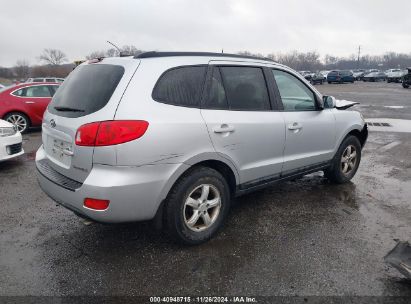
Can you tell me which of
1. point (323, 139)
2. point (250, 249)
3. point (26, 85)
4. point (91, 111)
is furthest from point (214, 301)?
point (26, 85)

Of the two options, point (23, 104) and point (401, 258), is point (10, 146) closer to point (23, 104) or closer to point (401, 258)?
point (23, 104)

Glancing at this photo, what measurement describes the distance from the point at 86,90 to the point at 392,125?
9856 mm

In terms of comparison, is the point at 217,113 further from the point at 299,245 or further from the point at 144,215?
the point at 299,245

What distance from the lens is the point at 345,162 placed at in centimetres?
499

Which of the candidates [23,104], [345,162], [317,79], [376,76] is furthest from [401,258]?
[376,76]

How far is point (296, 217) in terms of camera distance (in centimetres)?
394

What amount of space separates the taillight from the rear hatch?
6cm

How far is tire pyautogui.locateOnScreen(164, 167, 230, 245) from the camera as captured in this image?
2.98 meters

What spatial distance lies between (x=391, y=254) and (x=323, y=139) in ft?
6.00

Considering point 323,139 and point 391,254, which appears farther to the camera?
point 323,139

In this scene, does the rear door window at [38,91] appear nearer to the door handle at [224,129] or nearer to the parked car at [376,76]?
the door handle at [224,129]

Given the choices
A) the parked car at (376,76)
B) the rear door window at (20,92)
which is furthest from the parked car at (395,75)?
the rear door window at (20,92)

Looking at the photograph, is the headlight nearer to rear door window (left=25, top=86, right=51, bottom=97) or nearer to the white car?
the white car

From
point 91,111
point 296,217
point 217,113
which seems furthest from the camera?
point 296,217
